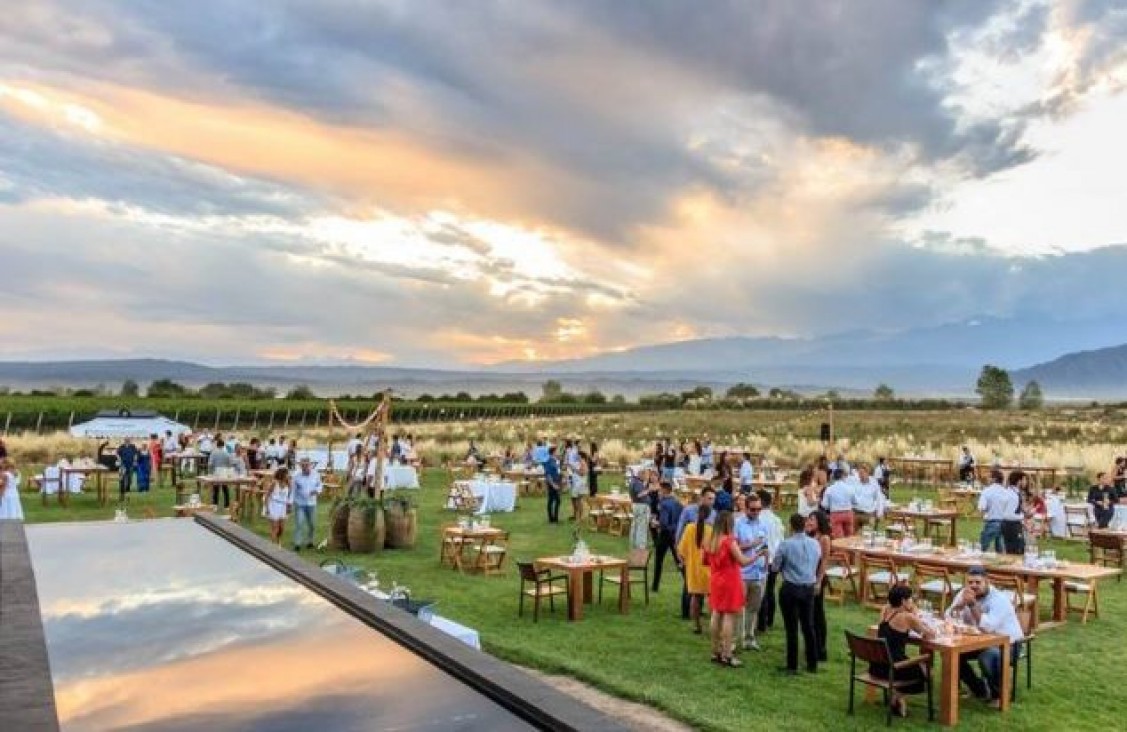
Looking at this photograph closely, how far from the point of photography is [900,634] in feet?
27.8

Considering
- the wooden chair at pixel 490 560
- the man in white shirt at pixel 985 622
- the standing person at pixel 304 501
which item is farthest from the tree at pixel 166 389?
the man in white shirt at pixel 985 622

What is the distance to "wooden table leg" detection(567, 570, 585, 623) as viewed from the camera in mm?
12062

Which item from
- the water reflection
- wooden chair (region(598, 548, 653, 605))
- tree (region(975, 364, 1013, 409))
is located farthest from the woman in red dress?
tree (region(975, 364, 1013, 409))

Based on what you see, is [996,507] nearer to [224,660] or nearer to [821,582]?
[821,582]

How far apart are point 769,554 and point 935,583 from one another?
10.4 feet

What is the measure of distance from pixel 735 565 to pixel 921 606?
1791 mm

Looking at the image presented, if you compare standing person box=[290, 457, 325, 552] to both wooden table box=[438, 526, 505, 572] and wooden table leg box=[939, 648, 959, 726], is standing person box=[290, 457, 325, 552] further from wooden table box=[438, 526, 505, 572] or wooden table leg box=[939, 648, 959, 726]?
wooden table leg box=[939, 648, 959, 726]

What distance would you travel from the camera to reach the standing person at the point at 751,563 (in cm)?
1029

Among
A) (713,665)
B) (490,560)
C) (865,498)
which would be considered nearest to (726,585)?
(713,665)

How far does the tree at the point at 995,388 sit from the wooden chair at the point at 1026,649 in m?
89.6

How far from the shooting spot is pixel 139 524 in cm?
1284

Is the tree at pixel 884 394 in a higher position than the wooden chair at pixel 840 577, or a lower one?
higher

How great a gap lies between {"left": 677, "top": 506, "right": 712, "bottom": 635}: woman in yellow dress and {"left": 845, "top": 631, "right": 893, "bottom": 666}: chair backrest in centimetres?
291

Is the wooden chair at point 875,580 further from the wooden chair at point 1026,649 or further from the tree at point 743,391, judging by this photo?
the tree at point 743,391
